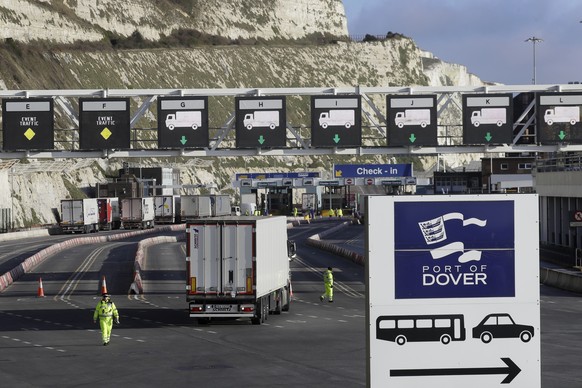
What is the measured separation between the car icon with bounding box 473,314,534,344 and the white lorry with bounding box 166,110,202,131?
109ft

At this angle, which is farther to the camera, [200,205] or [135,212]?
[200,205]

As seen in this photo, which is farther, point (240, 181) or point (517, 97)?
point (517, 97)

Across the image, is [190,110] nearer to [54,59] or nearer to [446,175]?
[446,175]

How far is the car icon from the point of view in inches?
453

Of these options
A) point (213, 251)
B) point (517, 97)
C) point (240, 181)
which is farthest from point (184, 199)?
point (213, 251)

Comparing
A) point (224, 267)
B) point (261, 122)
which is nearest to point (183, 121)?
point (261, 122)

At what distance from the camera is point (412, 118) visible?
4384 cm

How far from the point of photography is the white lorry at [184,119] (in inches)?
1731

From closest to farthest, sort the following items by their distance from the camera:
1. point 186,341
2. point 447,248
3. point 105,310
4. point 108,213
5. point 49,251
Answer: point 447,248
point 105,310
point 186,341
point 49,251
point 108,213

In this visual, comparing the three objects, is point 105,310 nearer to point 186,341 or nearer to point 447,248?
point 186,341

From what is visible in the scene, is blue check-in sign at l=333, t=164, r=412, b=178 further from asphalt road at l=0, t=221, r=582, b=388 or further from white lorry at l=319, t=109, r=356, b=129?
white lorry at l=319, t=109, r=356, b=129

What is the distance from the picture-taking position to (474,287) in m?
11.5

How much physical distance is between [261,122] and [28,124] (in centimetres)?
888

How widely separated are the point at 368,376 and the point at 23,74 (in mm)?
142289
